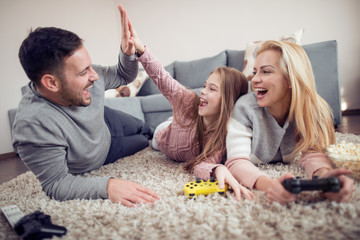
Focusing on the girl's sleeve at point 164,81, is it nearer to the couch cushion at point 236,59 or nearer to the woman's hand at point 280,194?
the woman's hand at point 280,194

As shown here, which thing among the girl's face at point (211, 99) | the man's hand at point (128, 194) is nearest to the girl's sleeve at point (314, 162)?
the girl's face at point (211, 99)

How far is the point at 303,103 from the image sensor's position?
0.88 metres

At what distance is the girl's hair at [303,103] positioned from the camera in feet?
2.79

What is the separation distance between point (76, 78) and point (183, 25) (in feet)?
8.50

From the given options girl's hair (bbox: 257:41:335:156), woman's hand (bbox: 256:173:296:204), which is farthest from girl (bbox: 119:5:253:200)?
woman's hand (bbox: 256:173:296:204)

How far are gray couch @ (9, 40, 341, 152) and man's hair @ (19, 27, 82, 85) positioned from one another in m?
1.11

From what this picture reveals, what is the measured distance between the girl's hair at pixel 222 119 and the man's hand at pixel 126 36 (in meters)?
0.39

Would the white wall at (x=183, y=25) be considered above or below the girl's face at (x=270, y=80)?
above

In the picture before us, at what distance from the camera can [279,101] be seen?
926mm

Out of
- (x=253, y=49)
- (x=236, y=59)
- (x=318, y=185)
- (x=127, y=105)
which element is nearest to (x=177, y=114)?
(x=318, y=185)

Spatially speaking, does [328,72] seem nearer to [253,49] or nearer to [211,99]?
[253,49]

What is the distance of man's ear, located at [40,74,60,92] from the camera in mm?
806

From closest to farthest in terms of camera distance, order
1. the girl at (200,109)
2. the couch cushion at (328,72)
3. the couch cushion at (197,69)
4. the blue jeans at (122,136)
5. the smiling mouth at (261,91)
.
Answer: the smiling mouth at (261,91) < the girl at (200,109) < the blue jeans at (122,136) < the couch cushion at (328,72) < the couch cushion at (197,69)

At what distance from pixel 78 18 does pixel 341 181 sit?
3274 millimetres
